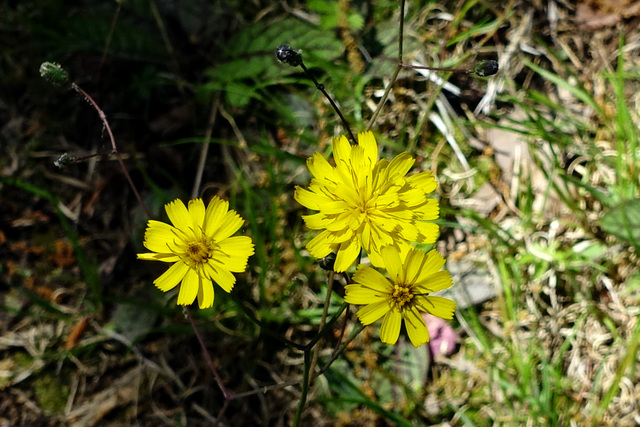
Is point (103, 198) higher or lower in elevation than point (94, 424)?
higher

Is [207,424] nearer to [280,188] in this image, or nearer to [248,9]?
[280,188]

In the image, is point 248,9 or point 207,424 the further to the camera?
point 248,9

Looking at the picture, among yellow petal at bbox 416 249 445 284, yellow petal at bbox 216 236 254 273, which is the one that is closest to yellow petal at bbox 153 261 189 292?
yellow petal at bbox 216 236 254 273

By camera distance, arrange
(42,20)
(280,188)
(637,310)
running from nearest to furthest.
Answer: (637,310)
(280,188)
(42,20)

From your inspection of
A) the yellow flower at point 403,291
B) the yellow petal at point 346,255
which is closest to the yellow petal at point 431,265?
the yellow flower at point 403,291

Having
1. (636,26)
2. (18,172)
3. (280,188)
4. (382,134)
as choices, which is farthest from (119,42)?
(636,26)

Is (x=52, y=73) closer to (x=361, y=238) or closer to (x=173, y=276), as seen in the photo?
(x=173, y=276)

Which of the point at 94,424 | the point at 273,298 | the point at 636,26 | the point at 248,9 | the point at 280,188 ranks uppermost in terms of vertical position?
the point at 636,26

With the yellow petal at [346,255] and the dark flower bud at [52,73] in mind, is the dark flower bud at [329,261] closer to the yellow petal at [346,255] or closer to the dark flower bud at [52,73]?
the yellow petal at [346,255]
